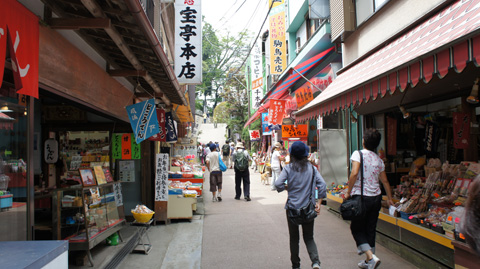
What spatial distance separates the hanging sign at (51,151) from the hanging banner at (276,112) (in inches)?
358

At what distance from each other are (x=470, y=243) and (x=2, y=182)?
3.92 metres

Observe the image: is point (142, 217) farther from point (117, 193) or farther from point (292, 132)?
point (292, 132)

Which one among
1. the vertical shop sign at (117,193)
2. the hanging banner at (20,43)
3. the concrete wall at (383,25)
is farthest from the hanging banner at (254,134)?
the hanging banner at (20,43)

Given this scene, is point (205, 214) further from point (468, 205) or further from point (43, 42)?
point (468, 205)

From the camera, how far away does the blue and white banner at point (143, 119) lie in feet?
21.7

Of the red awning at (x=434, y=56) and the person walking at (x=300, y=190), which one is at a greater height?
the red awning at (x=434, y=56)

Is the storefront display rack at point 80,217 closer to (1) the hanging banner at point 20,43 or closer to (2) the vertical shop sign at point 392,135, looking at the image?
(1) the hanging banner at point 20,43

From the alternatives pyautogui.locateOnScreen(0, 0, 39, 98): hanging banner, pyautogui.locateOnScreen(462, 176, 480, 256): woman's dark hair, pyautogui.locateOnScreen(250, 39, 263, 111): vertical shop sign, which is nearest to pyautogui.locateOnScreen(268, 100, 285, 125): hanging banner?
pyautogui.locateOnScreen(250, 39, 263, 111): vertical shop sign

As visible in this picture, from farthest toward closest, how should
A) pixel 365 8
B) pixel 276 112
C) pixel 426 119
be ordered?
pixel 276 112, pixel 365 8, pixel 426 119

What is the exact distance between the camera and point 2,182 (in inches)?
136

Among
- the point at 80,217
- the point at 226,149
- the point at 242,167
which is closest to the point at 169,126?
the point at 242,167

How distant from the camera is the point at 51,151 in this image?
8.30 m

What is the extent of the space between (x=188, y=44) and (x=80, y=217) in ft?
20.4

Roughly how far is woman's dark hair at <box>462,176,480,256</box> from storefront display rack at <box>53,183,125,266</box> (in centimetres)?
530
